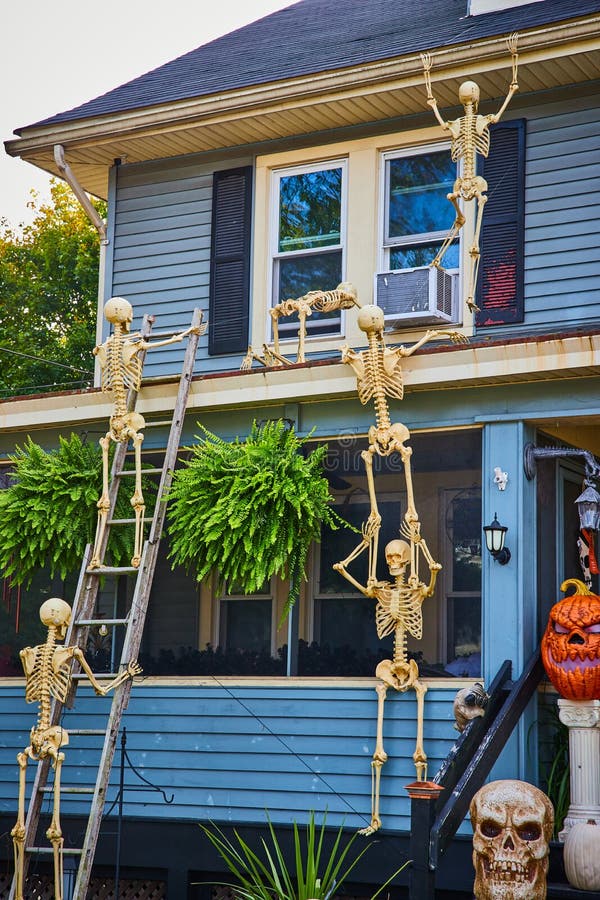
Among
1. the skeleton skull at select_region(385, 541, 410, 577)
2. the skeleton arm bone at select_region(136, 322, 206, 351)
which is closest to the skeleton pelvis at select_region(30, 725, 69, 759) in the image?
the skeleton skull at select_region(385, 541, 410, 577)

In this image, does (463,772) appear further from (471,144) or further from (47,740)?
(471,144)

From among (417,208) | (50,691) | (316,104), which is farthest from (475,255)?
(50,691)

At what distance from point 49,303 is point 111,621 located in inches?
652

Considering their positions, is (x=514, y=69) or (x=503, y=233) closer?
(x=514, y=69)

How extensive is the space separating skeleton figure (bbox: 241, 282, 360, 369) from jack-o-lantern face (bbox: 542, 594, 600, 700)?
324 centimetres

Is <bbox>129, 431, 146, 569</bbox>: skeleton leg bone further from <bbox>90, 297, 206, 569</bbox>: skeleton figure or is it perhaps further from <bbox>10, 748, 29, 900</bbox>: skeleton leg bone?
<bbox>10, 748, 29, 900</bbox>: skeleton leg bone

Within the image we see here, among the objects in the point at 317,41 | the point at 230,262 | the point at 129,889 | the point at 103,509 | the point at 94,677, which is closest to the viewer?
the point at 94,677

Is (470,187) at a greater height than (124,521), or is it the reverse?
(470,187)

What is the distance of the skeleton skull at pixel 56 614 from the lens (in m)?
8.16

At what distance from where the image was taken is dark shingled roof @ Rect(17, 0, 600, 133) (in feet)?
34.3

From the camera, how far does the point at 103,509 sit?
9070mm

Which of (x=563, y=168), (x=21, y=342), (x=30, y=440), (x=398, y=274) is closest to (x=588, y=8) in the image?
(x=563, y=168)

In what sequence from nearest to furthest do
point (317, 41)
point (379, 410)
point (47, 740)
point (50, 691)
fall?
point (47, 740) → point (50, 691) → point (379, 410) → point (317, 41)

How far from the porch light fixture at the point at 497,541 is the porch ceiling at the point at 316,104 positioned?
3910 mm
